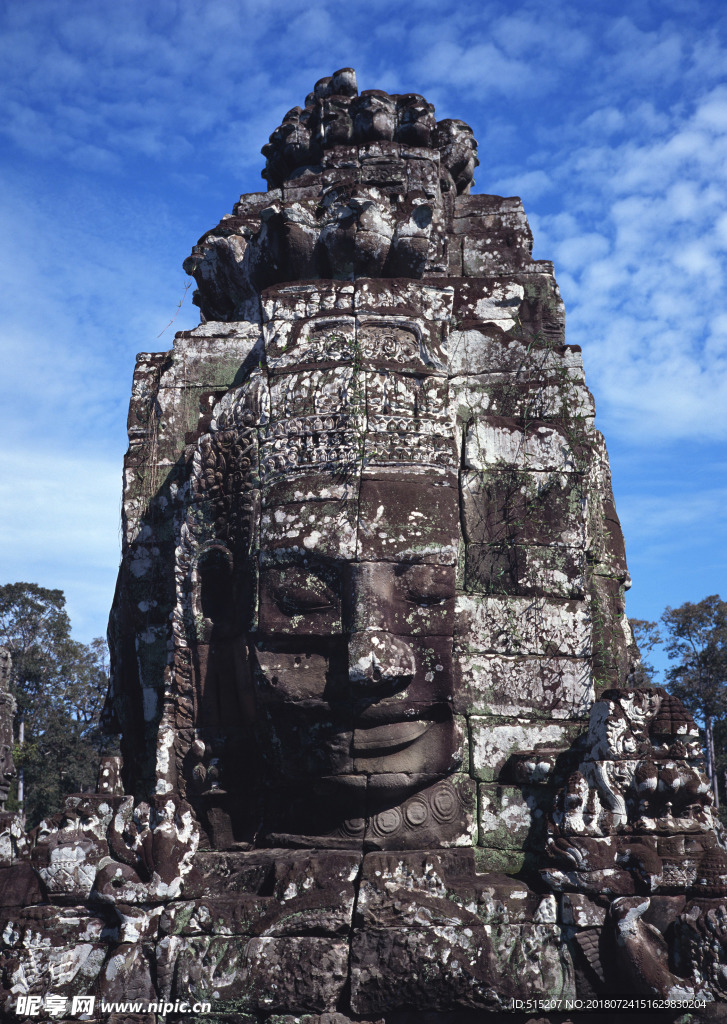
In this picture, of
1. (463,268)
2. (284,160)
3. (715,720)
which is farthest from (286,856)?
(715,720)

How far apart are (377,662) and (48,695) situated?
3059 centimetres

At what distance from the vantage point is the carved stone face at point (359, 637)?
16.8ft

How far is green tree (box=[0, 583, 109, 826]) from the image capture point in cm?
2995

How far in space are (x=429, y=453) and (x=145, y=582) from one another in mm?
2367

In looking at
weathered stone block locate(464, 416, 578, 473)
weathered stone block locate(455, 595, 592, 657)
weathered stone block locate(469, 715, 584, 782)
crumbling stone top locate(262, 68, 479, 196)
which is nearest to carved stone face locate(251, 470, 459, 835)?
weathered stone block locate(469, 715, 584, 782)

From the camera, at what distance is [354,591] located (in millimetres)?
5207

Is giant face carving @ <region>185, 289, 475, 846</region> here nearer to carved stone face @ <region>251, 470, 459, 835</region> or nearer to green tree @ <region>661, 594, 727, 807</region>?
carved stone face @ <region>251, 470, 459, 835</region>

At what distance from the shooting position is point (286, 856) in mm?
5133

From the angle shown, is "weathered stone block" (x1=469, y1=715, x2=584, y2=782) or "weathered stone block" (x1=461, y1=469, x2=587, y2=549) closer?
"weathered stone block" (x1=469, y1=715, x2=584, y2=782)

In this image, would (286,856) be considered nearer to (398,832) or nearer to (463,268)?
(398,832)

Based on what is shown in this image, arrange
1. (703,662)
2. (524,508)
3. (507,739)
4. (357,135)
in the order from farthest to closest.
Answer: (703,662) < (357,135) < (524,508) < (507,739)

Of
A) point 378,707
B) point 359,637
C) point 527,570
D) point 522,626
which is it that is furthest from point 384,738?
point 527,570

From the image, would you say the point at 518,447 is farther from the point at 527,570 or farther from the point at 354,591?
the point at 354,591

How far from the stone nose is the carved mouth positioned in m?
0.23
